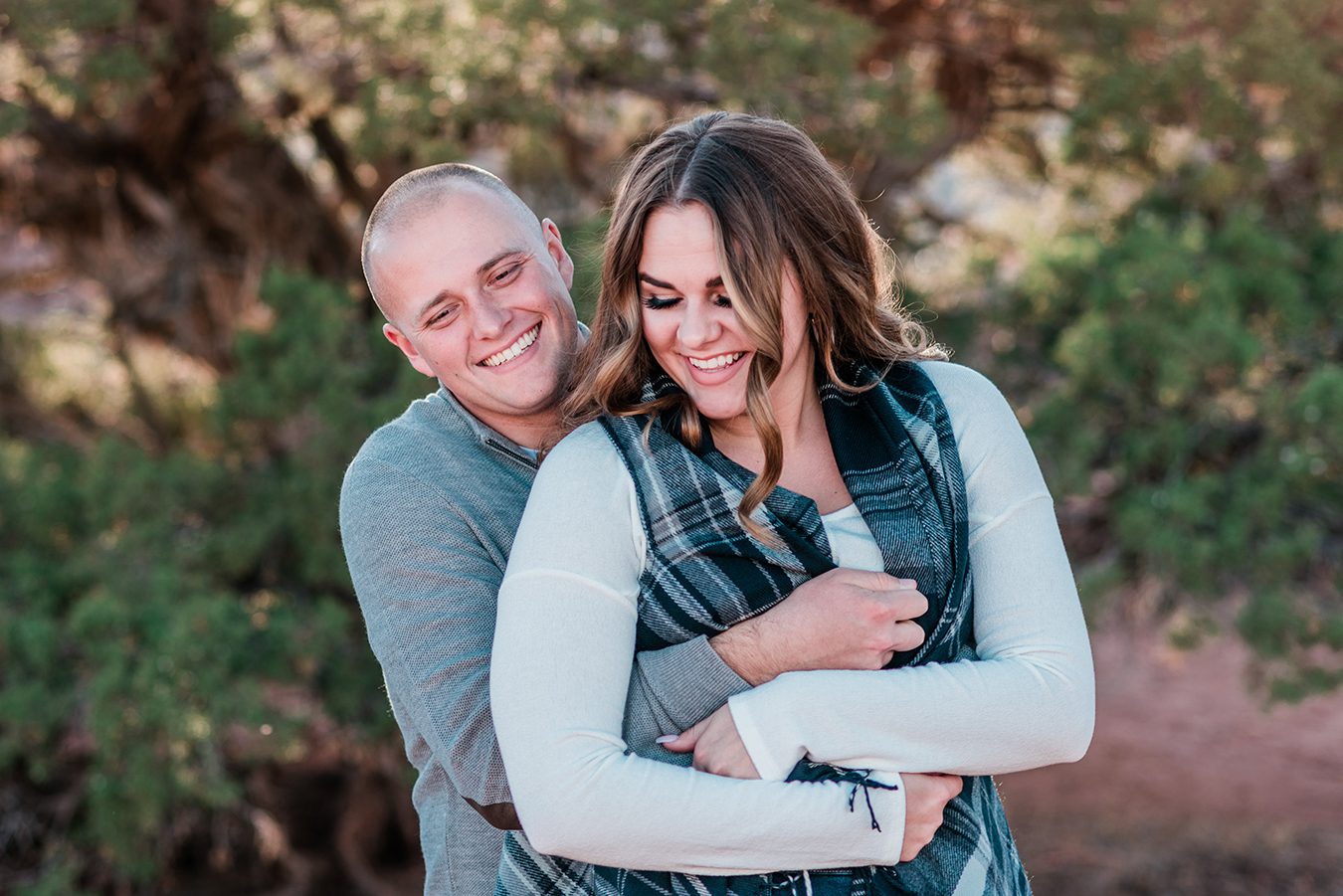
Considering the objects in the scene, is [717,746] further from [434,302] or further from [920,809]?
[434,302]

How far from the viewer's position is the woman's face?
162 centimetres

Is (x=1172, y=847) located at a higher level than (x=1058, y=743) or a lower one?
lower

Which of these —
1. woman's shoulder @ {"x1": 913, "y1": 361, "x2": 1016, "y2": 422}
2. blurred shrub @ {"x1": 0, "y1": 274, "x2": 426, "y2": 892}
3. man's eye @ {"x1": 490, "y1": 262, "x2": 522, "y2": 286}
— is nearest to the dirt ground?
blurred shrub @ {"x1": 0, "y1": 274, "x2": 426, "y2": 892}

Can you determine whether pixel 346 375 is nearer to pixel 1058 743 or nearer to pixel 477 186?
pixel 477 186

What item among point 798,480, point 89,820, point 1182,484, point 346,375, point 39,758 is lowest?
point 89,820

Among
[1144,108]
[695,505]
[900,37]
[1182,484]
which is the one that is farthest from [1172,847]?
[695,505]

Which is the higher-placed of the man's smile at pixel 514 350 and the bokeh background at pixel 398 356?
the man's smile at pixel 514 350

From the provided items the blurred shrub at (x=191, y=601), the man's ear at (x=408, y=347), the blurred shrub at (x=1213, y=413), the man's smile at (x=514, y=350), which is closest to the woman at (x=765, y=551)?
the man's smile at (x=514, y=350)

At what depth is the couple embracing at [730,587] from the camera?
1.48m

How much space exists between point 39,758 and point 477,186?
126 inches

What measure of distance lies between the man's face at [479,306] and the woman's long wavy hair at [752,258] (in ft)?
0.47

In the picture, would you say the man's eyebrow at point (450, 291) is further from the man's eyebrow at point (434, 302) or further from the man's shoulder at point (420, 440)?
the man's shoulder at point (420, 440)

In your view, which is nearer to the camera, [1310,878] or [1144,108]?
[1144,108]

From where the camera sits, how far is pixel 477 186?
1.95 m
